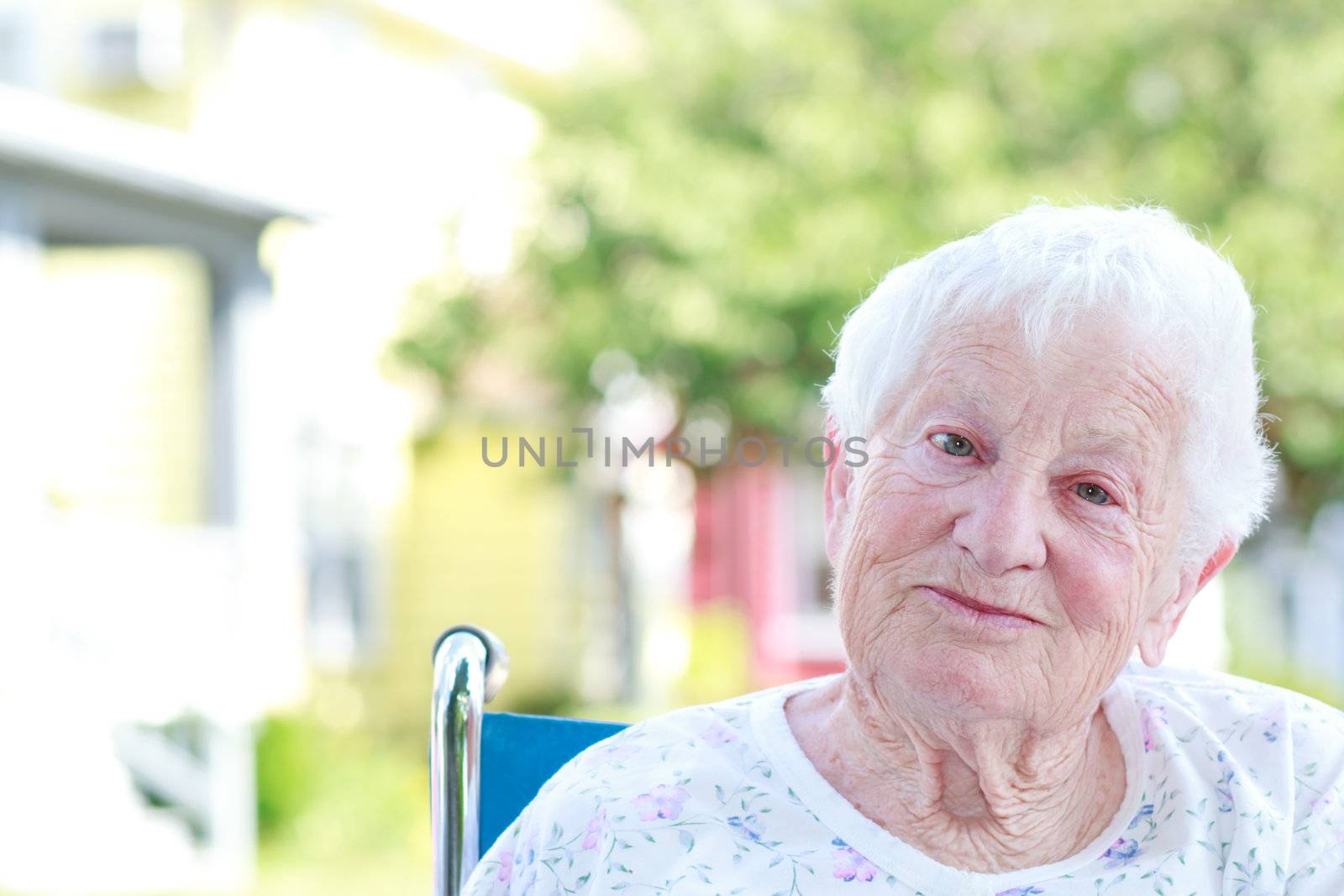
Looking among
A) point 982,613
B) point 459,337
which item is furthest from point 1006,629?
point 459,337

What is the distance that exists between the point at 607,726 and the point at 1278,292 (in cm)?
694

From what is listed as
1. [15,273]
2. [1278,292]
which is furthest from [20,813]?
[1278,292]

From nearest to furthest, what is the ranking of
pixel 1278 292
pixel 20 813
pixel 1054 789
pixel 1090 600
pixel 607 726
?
pixel 1090 600, pixel 1054 789, pixel 607 726, pixel 20 813, pixel 1278 292

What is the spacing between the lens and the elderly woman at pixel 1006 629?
174cm

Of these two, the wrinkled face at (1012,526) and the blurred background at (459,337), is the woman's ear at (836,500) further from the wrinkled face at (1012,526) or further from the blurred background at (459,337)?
the blurred background at (459,337)

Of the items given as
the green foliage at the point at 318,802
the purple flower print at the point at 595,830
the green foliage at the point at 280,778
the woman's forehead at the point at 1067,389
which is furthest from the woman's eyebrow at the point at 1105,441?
the green foliage at the point at 280,778

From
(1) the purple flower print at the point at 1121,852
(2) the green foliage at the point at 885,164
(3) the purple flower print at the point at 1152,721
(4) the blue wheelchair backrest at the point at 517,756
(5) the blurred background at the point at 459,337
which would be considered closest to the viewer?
(1) the purple flower print at the point at 1121,852

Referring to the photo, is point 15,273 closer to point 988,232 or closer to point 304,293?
point 304,293

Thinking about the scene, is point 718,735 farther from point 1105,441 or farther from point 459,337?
point 459,337

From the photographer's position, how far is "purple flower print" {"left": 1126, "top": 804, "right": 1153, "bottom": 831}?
1.85 meters

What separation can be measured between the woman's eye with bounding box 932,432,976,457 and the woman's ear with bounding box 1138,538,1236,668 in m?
0.32

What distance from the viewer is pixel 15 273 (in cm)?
691

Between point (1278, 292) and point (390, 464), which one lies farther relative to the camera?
point (390, 464)

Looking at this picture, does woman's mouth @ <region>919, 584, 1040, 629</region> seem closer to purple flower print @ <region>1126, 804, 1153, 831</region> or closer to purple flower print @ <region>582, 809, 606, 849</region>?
purple flower print @ <region>1126, 804, 1153, 831</region>
